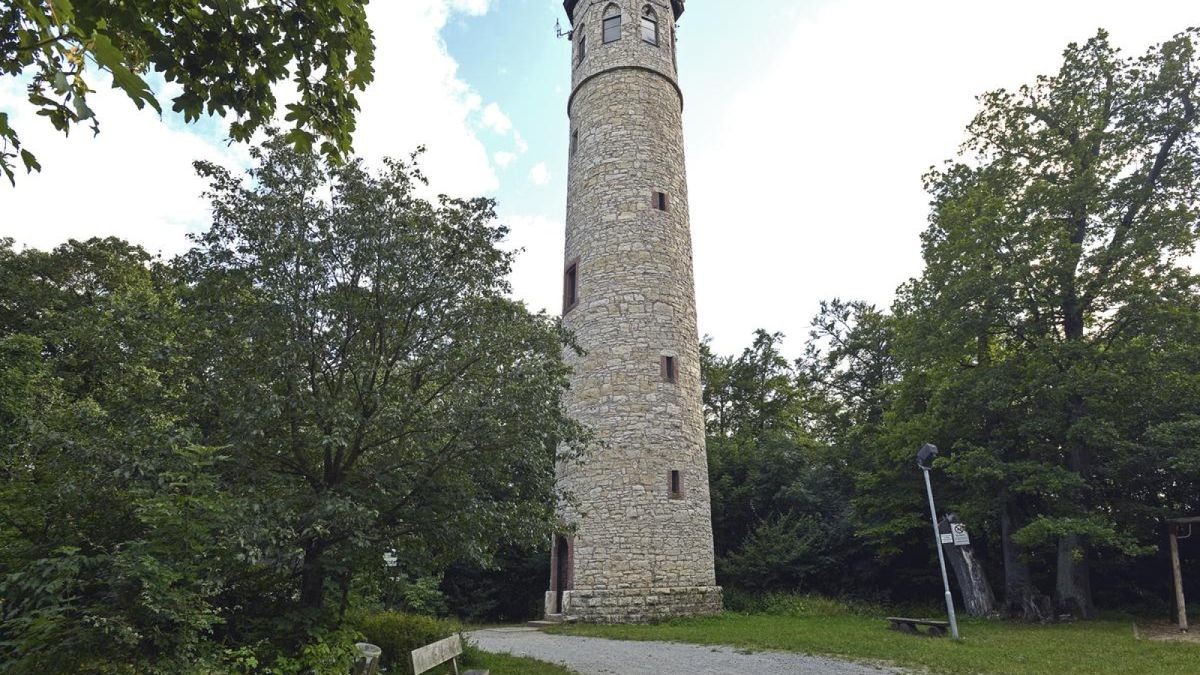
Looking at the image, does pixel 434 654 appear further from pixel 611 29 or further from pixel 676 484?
pixel 611 29

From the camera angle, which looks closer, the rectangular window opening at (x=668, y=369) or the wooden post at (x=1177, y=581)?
the wooden post at (x=1177, y=581)

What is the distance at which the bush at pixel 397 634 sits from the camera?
7.66m

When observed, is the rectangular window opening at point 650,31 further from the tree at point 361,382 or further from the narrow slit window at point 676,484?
the tree at point 361,382

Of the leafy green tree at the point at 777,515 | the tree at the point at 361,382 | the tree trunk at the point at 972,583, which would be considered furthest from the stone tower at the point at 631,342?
the tree trunk at the point at 972,583

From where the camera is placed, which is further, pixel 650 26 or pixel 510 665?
pixel 650 26

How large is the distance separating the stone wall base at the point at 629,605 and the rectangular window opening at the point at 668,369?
4.25 metres

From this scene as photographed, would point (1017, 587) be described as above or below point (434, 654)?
above

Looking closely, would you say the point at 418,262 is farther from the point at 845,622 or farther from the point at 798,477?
the point at 798,477

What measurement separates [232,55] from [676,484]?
1233 cm

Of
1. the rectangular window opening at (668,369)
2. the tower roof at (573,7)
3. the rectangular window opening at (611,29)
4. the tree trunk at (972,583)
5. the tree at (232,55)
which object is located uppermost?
the tower roof at (573,7)

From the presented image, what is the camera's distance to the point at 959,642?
1027cm

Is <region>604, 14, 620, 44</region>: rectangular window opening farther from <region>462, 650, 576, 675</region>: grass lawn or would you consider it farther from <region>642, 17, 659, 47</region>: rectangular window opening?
<region>462, 650, 576, 675</region>: grass lawn

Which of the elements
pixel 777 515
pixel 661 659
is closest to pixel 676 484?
pixel 661 659

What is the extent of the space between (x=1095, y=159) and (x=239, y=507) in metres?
16.6
